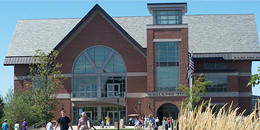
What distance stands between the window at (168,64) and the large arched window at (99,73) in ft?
15.5

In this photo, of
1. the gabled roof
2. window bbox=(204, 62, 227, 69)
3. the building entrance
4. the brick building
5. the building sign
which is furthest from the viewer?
the gabled roof

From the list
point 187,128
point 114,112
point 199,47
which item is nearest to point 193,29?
point 199,47

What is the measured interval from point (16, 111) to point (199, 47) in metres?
25.4

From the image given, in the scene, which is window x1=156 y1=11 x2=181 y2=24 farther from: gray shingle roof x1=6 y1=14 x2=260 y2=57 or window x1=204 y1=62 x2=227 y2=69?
window x1=204 y1=62 x2=227 y2=69

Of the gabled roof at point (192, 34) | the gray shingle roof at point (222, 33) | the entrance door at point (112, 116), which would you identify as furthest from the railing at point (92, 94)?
the gray shingle roof at point (222, 33)

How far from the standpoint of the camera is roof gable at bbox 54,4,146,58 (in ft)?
154

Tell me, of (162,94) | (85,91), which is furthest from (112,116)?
(162,94)

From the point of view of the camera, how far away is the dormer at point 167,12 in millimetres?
44562

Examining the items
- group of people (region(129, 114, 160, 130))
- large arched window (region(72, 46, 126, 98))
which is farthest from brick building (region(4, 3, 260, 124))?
group of people (region(129, 114, 160, 130))

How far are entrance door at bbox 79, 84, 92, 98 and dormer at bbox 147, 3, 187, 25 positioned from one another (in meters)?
11.7

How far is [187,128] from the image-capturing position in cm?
466

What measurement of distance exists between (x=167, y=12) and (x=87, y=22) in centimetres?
1035

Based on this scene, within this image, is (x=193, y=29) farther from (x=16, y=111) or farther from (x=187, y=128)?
(x=187, y=128)

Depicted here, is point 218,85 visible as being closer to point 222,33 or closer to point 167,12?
point 222,33
